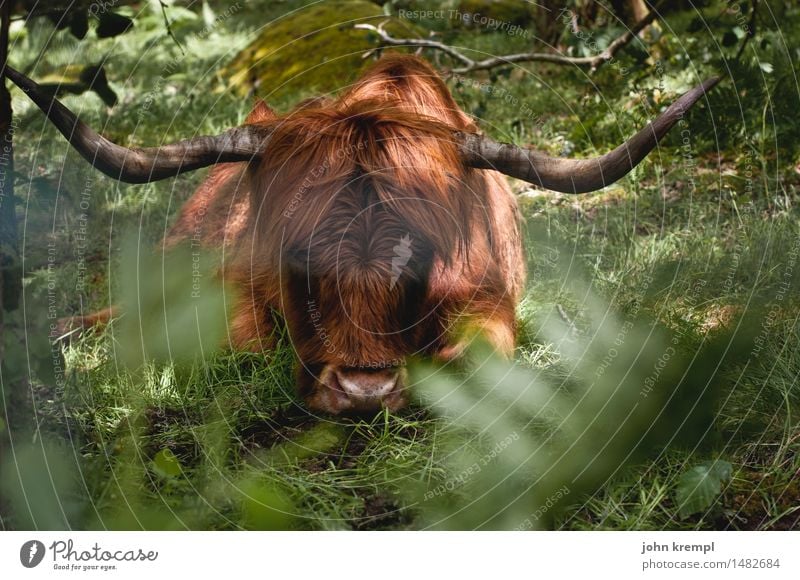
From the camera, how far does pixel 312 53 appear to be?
7980 mm

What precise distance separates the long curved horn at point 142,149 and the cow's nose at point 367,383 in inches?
45.6

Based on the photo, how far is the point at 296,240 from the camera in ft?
14.3

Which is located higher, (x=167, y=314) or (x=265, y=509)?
(x=167, y=314)

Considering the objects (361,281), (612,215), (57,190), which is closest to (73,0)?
(57,190)

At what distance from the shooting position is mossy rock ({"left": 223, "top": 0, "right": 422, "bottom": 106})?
7.47 metres

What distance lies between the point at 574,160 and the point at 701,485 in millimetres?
1507

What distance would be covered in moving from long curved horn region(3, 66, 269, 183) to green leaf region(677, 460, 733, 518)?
248cm

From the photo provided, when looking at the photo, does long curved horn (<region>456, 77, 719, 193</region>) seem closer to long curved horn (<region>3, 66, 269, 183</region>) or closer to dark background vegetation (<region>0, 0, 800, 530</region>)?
dark background vegetation (<region>0, 0, 800, 530</region>)

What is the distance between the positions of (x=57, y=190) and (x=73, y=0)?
36.3 inches

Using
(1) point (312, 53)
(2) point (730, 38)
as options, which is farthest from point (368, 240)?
(1) point (312, 53)

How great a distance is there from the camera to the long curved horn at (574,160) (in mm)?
3625

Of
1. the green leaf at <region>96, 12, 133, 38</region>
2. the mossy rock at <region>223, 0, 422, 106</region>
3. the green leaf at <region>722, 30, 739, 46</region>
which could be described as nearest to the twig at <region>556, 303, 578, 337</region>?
the green leaf at <region>722, 30, 739, 46</region>

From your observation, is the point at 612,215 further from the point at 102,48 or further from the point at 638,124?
the point at 102,48

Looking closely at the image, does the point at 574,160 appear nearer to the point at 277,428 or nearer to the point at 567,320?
the point at 567,320
